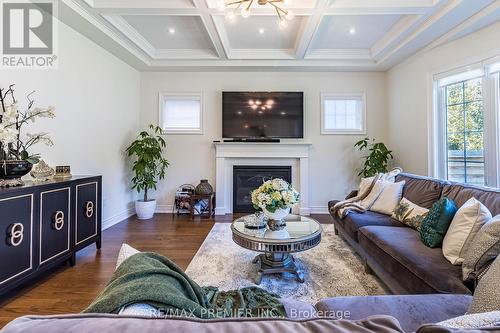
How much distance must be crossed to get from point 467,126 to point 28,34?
572 centimetres

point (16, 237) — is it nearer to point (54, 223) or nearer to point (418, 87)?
point (54, 223)

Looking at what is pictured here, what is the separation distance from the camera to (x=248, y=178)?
17.4 feet

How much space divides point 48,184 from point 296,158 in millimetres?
4018

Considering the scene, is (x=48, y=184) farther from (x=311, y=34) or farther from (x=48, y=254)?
(x=311, y=34)

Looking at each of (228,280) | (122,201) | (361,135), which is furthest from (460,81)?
(122,201)

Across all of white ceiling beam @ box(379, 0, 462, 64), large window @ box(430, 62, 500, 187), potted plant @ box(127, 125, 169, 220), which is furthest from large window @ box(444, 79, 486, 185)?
potted plant @ box(127, 125, 169, 220)

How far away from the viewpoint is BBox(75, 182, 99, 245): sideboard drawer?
2928mm

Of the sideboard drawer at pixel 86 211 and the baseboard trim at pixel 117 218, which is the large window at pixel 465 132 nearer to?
the sideboard drawer at pixel 86 211

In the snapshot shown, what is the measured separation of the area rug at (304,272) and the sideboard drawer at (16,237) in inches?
55.9

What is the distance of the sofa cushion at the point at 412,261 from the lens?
1570 mm

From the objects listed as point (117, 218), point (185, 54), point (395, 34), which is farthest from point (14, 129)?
point (395, 34)

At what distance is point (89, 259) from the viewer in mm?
3033

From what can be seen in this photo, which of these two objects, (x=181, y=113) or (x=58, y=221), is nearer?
(x=58, y=221)

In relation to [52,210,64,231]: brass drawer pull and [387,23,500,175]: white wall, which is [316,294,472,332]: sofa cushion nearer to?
[52,210,64,231]: brass drawer pull
